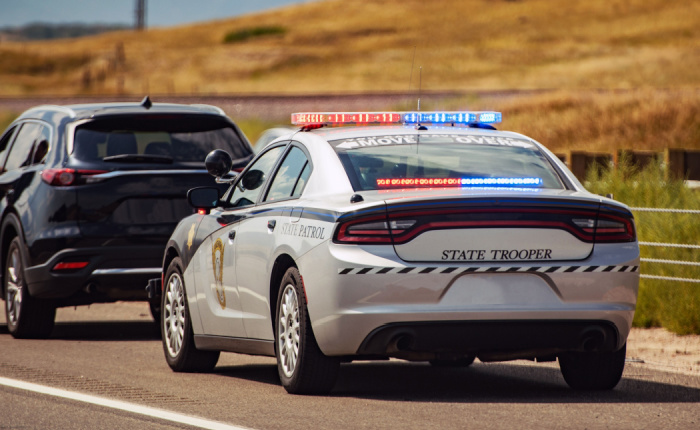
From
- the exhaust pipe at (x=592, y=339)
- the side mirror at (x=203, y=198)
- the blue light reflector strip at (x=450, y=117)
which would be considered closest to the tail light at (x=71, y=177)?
the side mirror at (x=203, y=198)

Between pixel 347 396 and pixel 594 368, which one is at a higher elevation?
pixel 594 368

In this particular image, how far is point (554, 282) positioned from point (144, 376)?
9.95 ft

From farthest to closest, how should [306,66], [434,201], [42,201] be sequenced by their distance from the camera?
[306,66] < [42,201] < [434,201]

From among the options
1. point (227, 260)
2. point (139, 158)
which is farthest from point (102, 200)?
point (227, 260)

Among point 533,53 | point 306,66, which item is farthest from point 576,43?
point 306,66

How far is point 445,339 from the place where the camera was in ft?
24.7

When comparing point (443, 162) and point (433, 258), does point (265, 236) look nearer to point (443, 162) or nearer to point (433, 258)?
point (443, 162)

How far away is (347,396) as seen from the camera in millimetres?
8023

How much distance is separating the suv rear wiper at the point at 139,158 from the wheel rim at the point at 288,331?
3.90 meters

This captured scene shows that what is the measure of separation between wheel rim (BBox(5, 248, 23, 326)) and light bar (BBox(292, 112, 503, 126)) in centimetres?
408

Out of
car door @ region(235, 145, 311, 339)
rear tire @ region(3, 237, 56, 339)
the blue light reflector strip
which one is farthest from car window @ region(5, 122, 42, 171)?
the blue light reflector strip

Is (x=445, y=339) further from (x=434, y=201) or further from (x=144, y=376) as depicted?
(x=144, y=376)

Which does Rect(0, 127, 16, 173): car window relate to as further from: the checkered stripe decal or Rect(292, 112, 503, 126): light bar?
the checkered stripe decal

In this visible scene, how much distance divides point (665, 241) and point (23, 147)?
5783mm
